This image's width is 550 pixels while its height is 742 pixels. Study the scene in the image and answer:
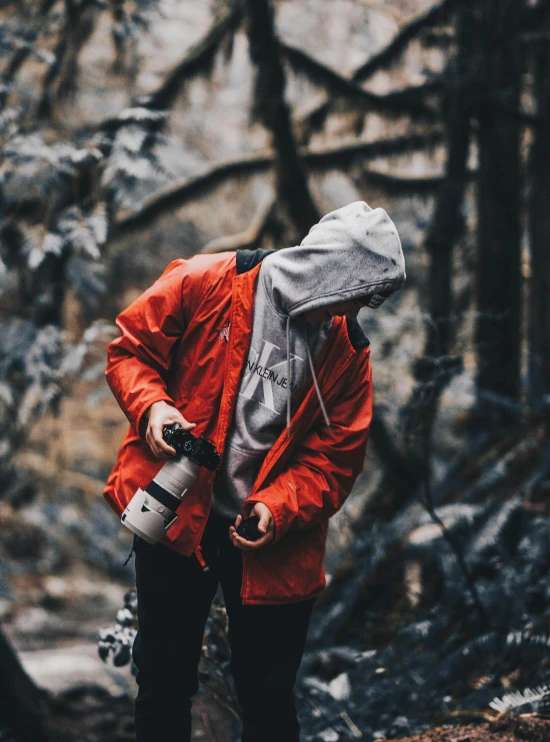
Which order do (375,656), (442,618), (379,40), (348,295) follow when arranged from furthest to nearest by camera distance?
(379,40)
(442,618)
(375,656)
(348,295)

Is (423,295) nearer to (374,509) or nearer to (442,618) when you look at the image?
(374,509)

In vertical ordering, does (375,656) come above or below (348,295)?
below

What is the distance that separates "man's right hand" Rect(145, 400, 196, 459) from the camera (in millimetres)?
1918

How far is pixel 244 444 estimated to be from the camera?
2.12m

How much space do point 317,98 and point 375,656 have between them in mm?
4653

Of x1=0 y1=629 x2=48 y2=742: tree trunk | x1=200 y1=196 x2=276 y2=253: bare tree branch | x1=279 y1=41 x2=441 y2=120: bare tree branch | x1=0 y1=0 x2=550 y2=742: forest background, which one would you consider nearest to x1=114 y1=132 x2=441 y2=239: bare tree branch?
x1=0 y1=0 x2=550 y2=742: forest background

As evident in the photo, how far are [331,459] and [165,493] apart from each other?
0.53m

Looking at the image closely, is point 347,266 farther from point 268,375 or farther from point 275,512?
point 275,512

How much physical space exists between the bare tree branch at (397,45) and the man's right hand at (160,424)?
5.10 metres

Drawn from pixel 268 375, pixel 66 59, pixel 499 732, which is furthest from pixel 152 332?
pixel 66 59

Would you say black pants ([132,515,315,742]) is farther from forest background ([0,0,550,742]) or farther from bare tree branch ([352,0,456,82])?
bare tree branch ([352,0,456,82])

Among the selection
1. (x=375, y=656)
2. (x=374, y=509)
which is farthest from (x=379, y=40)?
(x=375, y=656)

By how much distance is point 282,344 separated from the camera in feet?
6.94

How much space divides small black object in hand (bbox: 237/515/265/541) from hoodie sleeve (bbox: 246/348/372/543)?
A: 0.18 ft
